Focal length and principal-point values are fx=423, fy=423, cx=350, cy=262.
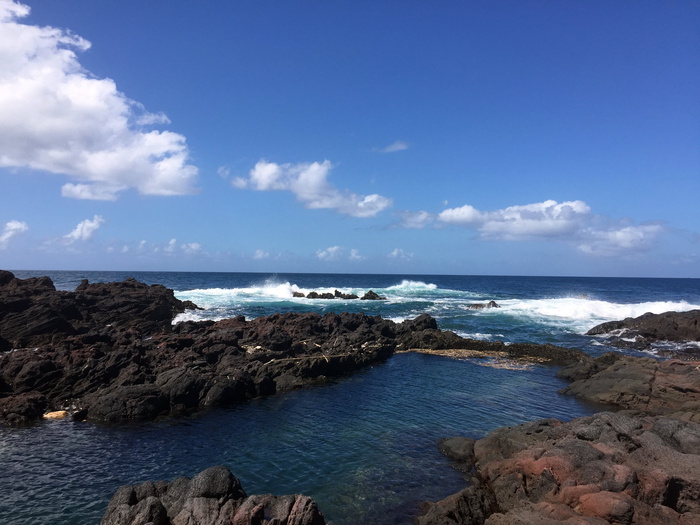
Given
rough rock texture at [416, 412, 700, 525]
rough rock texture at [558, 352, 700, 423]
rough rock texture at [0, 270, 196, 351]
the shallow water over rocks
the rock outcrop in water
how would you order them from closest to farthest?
rough rock texture at [416, 412, 700, 525]
the shallow water over rocks
rough rock texture at [558, 352, 700, 423]
the rock outcrop in water
rough rock texture at [0, 270, 196, 351]

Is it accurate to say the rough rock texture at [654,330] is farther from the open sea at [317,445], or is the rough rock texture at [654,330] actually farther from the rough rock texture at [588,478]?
the rough rock texture at [588,478]

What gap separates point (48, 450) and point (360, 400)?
1494 cm

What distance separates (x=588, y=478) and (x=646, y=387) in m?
15.9

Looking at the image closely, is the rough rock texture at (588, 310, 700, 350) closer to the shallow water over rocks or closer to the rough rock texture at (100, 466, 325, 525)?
the shallow water over rocks

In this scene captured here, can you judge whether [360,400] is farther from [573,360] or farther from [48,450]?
[573,360]

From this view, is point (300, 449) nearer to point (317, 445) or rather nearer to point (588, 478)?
point (317, 445)

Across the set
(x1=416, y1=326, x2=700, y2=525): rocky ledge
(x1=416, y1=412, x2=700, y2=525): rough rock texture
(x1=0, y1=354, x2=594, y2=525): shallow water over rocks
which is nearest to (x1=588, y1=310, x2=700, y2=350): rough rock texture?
(x1=0, y1=354, x2=594, y2=525): shallow water over rocks

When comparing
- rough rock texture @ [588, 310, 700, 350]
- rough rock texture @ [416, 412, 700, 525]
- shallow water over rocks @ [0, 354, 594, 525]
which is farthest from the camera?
rough rock texture @ [588, 310, 700, 350]

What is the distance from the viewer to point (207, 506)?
1067cm

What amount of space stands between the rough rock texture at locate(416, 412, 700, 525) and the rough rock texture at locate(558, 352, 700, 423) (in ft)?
23.9

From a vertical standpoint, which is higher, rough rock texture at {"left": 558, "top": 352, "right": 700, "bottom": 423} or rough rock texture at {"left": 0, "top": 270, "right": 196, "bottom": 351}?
rough rock texture at {"left": 0, "top": 270, "right": 196, "bottom": 351}

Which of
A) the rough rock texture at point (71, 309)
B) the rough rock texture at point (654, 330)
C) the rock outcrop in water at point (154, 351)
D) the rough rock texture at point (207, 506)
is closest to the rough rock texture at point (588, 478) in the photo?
the rough rock texture at point (207, 506)

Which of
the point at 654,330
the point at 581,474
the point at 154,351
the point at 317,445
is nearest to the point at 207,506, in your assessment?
the point at 317,445

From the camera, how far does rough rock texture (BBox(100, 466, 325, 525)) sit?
34.1 ft
